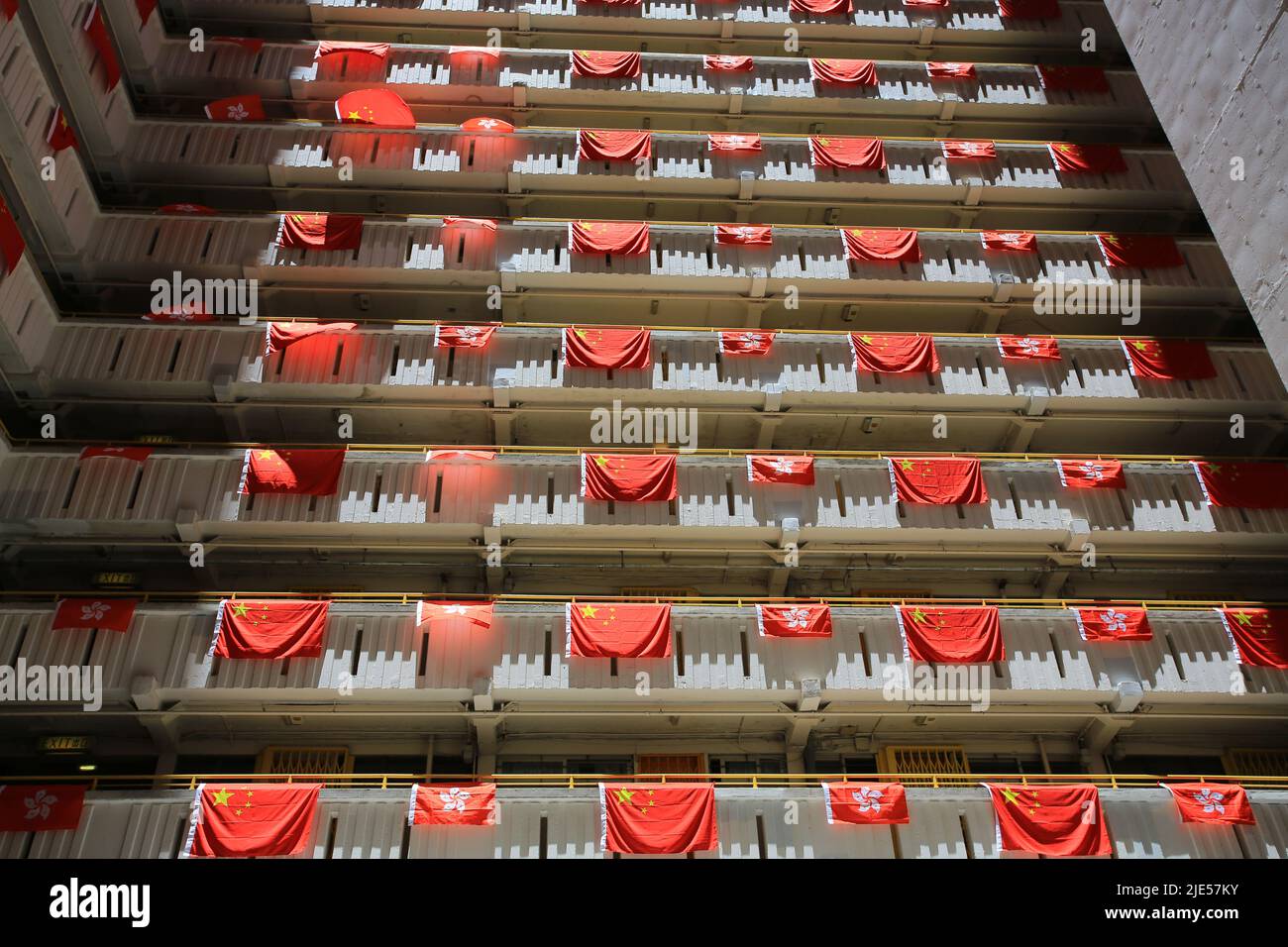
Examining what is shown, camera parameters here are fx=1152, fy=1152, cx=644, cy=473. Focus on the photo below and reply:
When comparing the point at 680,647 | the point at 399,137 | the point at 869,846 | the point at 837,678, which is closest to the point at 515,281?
the point at 399,137

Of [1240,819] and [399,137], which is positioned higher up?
[399,137]

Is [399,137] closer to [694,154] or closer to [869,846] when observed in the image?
[694,154]

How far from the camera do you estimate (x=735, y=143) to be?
32875mm

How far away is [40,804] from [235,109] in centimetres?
2044

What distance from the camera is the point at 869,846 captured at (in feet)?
70.8

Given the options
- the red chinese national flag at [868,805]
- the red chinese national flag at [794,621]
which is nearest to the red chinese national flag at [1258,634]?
the red chinese national flag at [868,805]

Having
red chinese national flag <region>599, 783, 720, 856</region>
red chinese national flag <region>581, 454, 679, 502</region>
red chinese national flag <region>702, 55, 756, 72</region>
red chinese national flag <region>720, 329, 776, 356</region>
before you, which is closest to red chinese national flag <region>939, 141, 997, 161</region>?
red chinese national flag <region>702, 55, 756, 72</region>

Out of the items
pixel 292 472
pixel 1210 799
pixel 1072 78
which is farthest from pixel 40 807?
pixel 1072 78

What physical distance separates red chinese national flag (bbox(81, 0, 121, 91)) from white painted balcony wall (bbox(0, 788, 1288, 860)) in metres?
19.2

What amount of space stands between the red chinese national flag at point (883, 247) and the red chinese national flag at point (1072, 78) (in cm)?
898

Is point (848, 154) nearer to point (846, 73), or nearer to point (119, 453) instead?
point (846, 73)

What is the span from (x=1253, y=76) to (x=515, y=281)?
1719 cm

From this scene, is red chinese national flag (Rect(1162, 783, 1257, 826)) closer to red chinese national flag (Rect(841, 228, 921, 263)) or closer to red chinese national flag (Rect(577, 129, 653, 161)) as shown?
red chinese national flag (Rect(841, 228, 921, 263))

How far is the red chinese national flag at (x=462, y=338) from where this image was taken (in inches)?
1104
